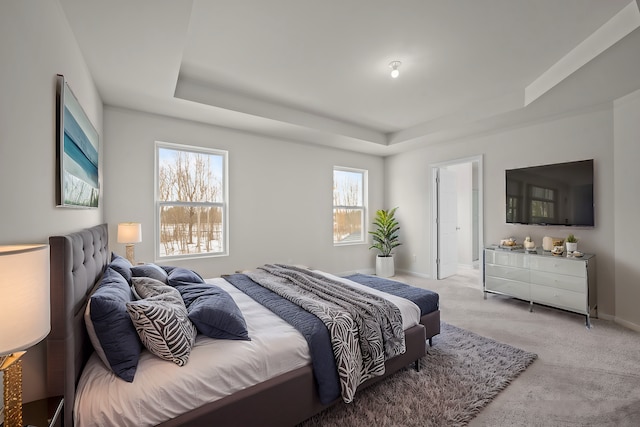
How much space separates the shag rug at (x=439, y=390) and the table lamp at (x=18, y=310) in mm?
1405

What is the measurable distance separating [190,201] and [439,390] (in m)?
3.49

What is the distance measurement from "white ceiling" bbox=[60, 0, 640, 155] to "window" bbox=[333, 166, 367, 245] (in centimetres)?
164

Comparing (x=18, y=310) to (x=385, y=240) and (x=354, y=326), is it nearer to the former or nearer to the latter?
(x=354, y=326)

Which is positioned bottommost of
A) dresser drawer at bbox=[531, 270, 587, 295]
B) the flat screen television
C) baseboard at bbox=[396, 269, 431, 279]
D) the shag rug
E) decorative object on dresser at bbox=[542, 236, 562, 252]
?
the shag rug

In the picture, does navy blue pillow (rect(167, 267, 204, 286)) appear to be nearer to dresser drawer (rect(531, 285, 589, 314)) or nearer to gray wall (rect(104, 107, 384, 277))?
gray wall (rect(104, 107, 384, 277))

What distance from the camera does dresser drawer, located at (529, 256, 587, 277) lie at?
3240mm

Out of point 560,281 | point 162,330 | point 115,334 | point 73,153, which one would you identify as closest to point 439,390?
point 162,330

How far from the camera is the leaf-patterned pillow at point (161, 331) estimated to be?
141 centimetres

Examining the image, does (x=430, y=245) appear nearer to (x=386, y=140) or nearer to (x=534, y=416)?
(x=386, y=140)

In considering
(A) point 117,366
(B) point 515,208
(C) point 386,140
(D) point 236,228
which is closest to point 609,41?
(B) point 515,208

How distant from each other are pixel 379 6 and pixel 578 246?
3.71m

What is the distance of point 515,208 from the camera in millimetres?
4121

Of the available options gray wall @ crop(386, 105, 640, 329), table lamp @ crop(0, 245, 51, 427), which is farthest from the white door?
table lamp @ crop(0, 245, 51, 427)

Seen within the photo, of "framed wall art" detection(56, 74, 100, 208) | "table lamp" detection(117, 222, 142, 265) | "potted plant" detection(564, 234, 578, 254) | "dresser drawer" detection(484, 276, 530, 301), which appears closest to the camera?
"framed wall art" detection(56, 74, 100, 208)
